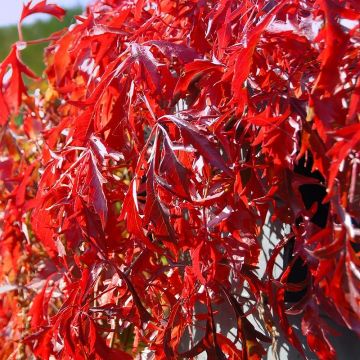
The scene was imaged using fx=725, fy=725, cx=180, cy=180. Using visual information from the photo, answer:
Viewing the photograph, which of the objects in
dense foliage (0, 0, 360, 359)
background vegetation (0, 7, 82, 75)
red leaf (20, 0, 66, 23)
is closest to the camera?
dense foliage (0, 0, 360, 359)

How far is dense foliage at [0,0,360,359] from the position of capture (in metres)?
0.76

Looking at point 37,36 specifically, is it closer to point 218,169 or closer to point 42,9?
point 42,9

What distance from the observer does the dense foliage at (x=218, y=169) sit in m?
0.76

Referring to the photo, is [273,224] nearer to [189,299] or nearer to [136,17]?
[189,299]

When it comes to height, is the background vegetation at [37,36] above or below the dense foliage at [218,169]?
below

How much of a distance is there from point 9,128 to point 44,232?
542 mm

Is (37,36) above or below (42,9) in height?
below

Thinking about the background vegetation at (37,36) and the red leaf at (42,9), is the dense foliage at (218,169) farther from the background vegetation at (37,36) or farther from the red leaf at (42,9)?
Result: the background vegetation at (37,36)

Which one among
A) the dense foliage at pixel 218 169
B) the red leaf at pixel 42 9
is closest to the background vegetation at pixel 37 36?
the red leaf at pixel 42 9

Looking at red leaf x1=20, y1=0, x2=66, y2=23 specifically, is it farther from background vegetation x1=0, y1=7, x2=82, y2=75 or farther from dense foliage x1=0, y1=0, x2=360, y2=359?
background vegetation x1=0, y1=7, x2=82, y2=75

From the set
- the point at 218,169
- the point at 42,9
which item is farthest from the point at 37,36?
the point at 218,169

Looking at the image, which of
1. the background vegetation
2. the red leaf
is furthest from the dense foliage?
the background vegetation

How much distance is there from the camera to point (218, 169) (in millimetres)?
1010

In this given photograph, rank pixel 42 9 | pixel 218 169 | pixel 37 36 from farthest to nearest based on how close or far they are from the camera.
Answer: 1. pixel 37 36
2. pixel 42 9
3. pixel 218 169
